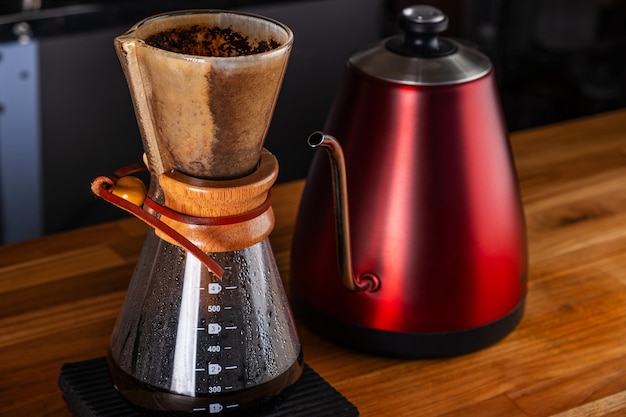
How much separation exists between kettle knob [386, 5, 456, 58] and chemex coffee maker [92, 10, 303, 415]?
0.18 meters

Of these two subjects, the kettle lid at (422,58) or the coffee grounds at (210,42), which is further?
the kettle lid at (422,58)

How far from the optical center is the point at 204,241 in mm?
606

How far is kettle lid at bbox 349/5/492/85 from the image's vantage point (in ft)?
2.39

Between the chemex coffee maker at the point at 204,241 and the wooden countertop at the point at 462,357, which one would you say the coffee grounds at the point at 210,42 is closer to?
the chemex coffee maker at the point at 204,241

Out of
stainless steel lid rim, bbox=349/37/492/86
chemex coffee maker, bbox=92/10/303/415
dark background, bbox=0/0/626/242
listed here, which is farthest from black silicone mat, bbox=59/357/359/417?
dark background, bbox=0/0/626/242

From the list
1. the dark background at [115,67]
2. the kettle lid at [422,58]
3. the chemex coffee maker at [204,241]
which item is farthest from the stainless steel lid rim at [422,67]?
the dark background at [115,67]

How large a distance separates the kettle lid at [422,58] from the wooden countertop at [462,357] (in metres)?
0.23

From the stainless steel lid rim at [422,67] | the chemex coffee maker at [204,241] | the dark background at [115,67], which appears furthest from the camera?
the dark background at [115,67]

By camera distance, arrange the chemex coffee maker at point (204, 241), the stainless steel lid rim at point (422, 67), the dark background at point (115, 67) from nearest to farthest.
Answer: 1. the chemex coffee maker at point (204, 241)
2. the stainless steel lid rim at point (422, 67)
3. the dark background at point (115, 67)

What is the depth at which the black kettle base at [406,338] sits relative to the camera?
2.53ft

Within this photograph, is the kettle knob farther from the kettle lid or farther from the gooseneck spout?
the gooseneck spout

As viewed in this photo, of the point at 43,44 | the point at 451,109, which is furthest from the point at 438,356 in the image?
the point at 43,44

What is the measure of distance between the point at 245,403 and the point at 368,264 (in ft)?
0.55

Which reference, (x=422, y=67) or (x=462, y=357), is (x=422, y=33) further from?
(x=462, y=357)
